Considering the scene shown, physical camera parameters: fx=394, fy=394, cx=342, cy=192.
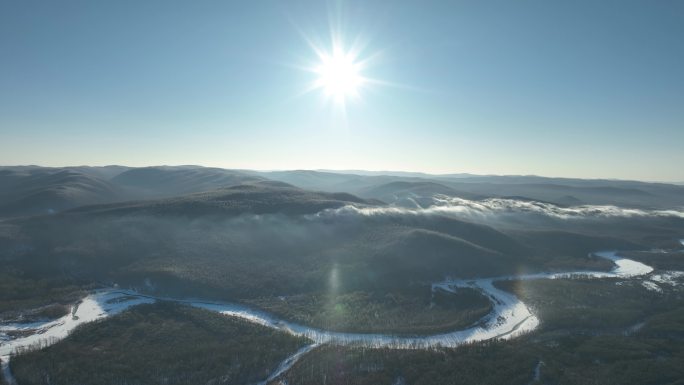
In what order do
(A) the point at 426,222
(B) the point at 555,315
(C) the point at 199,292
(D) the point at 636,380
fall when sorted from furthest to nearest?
(A) the point at 426,222, (C) the point at 199,292, (B) the point at 555,315, (D) the point at 636,380

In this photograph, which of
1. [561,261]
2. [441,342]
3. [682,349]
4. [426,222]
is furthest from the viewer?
[426,222]

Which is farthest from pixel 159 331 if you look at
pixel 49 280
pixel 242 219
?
pixel 242 219

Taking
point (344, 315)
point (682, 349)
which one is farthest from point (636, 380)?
point (344, 315)

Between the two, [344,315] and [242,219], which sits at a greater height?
[242,219]

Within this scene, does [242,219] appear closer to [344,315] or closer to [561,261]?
[344,315]

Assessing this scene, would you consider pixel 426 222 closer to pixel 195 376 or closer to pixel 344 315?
pixel 344 315

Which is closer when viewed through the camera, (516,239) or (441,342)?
(441,342)
